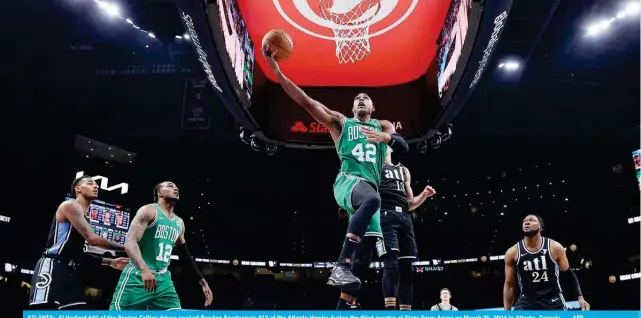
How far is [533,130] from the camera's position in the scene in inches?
598

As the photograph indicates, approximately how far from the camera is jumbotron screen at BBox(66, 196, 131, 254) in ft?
52.7

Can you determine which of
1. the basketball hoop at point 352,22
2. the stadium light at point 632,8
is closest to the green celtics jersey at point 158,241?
the basketball hoop at point 352,22

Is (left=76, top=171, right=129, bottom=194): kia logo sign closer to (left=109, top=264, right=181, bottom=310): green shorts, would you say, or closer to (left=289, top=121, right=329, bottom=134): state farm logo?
(left=289, top=121, right=329, bottom=134): state farm logo

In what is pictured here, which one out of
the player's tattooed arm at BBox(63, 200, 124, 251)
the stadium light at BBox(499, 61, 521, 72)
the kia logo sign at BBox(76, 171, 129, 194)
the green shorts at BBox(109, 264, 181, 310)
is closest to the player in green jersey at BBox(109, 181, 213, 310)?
the green shorts at BBox(109, 264, 181, 310)

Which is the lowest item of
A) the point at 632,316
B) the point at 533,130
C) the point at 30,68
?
the point at 632,316

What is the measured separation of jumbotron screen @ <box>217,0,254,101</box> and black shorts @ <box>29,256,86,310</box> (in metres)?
2.70

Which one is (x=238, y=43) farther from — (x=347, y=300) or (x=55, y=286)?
(x=347, y=300)

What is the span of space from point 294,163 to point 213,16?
14.5 metres

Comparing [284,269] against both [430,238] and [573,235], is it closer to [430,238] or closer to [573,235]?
[430,238]

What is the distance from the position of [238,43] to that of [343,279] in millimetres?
3813

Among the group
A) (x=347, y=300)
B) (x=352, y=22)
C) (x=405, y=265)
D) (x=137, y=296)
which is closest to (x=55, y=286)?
(x=137, y=296)

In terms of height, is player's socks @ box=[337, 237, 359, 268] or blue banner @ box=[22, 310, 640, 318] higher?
player's socks @ box=[337, 237, 359, 268]


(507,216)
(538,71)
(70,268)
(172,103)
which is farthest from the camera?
(507,216)

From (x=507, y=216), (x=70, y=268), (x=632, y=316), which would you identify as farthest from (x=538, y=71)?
A: (x=70, y=268)
